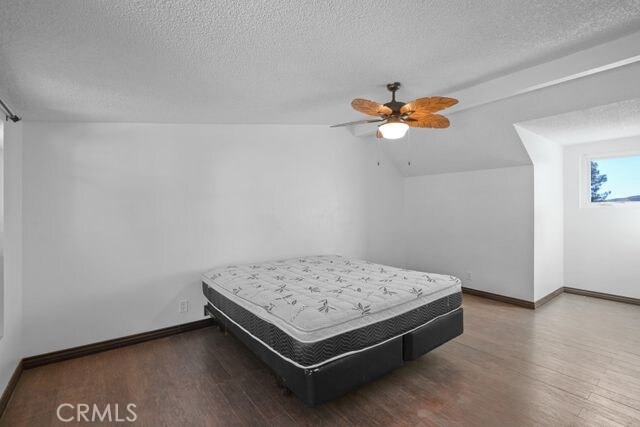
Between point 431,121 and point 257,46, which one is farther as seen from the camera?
point 431,121

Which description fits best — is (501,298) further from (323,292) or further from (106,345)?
(106,345)

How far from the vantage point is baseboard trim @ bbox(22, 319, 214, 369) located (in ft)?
8.66

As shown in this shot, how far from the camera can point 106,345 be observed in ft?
9.55

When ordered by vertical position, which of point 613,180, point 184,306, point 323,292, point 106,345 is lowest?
point 106,345

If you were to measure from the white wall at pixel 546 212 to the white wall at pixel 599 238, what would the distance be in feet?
0.38

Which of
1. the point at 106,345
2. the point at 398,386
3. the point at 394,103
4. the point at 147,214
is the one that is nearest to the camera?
the point at 398,386

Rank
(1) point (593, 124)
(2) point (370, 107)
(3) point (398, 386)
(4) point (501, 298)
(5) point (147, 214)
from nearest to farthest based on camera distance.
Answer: (3) point (398, 386)
(2) point (370, 107)
(5) point (147, 214)
(1) point (593, 124)
(4) point (501, 298)

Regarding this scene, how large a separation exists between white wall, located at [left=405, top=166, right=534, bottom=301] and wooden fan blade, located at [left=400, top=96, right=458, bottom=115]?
7.88 ft

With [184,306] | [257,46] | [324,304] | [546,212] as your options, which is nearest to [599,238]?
[546,212]

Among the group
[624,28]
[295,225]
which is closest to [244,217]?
[295,225]

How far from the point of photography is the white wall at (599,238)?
407 centimetres

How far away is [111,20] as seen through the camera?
146 centimetres

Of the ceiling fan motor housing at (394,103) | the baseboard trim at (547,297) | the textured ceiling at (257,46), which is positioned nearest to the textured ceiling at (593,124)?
the textured ceiling at (257,46)

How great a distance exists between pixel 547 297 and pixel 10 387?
572cm
